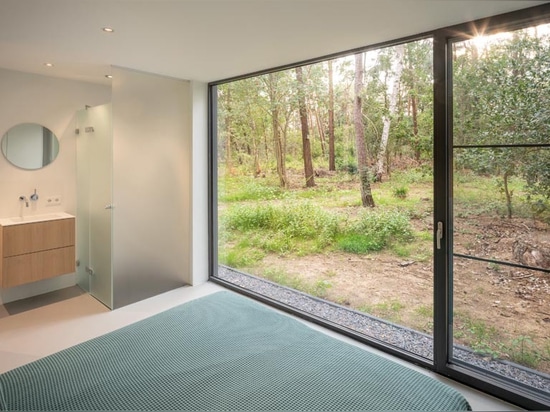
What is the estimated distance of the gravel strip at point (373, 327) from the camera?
87.4 inches

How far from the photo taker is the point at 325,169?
3.72 meters

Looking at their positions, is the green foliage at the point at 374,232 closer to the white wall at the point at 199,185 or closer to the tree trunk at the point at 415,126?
the tree trunk at the point at 415,126

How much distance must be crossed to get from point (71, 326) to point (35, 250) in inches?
35.8

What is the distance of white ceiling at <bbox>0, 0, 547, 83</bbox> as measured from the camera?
6.45 ft

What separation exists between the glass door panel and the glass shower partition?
3.07 m

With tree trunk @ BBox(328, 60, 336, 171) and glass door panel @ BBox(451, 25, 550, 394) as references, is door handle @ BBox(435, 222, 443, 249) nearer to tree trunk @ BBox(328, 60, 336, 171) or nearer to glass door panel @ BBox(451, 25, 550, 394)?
glass door panel @ BBox(451, 25, 550, 394)

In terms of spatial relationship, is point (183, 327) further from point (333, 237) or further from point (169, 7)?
point (169, 7)

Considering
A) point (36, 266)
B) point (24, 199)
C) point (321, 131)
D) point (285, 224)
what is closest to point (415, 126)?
Answer: point (321, 131)

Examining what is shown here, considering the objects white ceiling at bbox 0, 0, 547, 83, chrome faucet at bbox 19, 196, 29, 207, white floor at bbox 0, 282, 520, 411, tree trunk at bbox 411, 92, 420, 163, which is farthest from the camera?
chrome faucet at bbox 19, 196, 29, 207

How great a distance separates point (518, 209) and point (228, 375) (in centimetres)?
207

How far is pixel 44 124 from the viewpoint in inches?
146

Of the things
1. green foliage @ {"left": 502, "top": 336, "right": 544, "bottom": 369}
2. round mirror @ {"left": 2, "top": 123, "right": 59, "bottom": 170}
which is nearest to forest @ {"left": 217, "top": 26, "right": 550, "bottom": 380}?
green foliage @ {"left": 502, "top": 336, "right": 544, "bottom": 369}

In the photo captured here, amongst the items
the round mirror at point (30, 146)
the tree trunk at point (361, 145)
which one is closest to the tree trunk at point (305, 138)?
the tree trunk at point (361, 145)

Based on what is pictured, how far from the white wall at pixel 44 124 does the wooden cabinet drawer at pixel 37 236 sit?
42 centimetres
